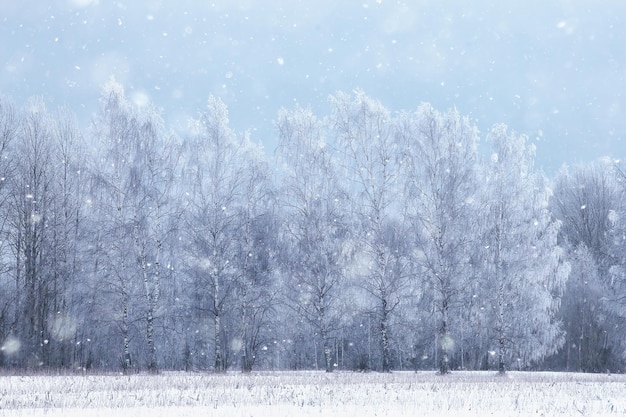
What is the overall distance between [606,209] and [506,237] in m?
24.6

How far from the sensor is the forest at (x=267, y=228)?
27406 mm

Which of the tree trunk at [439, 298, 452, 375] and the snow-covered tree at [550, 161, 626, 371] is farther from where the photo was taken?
the snow-covered tree at [550, 161, 626, 371]

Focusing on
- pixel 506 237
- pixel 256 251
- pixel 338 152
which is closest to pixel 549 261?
pixel 506 237

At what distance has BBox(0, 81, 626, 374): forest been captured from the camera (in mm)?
27406

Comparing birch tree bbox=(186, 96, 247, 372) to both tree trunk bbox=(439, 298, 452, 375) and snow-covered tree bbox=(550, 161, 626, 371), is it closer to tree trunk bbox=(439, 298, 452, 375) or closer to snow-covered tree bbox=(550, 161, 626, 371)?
tree trunk bbox=(439, 298, 452, 375)

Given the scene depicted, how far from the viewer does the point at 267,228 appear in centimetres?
3059

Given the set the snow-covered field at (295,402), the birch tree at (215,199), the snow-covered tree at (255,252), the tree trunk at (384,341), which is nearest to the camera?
the snow-covered field at (295,402)

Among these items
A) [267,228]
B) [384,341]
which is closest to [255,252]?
[267,228]

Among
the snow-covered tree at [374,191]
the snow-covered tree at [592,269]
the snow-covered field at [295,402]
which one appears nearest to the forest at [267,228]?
A: the snow-covered tree at [374,191]

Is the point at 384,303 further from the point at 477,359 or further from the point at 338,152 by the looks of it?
the point at 477,359

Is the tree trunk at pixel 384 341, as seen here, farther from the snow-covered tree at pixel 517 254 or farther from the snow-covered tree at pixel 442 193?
the snow-covered tree at pixel 517 254

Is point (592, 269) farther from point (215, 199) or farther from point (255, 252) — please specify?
point (215, 199)

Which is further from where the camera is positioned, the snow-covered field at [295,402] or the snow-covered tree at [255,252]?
the snow-covered tree at [255,252]

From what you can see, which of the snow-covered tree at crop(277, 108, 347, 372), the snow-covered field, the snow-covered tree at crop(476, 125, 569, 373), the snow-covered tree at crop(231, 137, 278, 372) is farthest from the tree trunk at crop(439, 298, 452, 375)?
the snow-covered field
